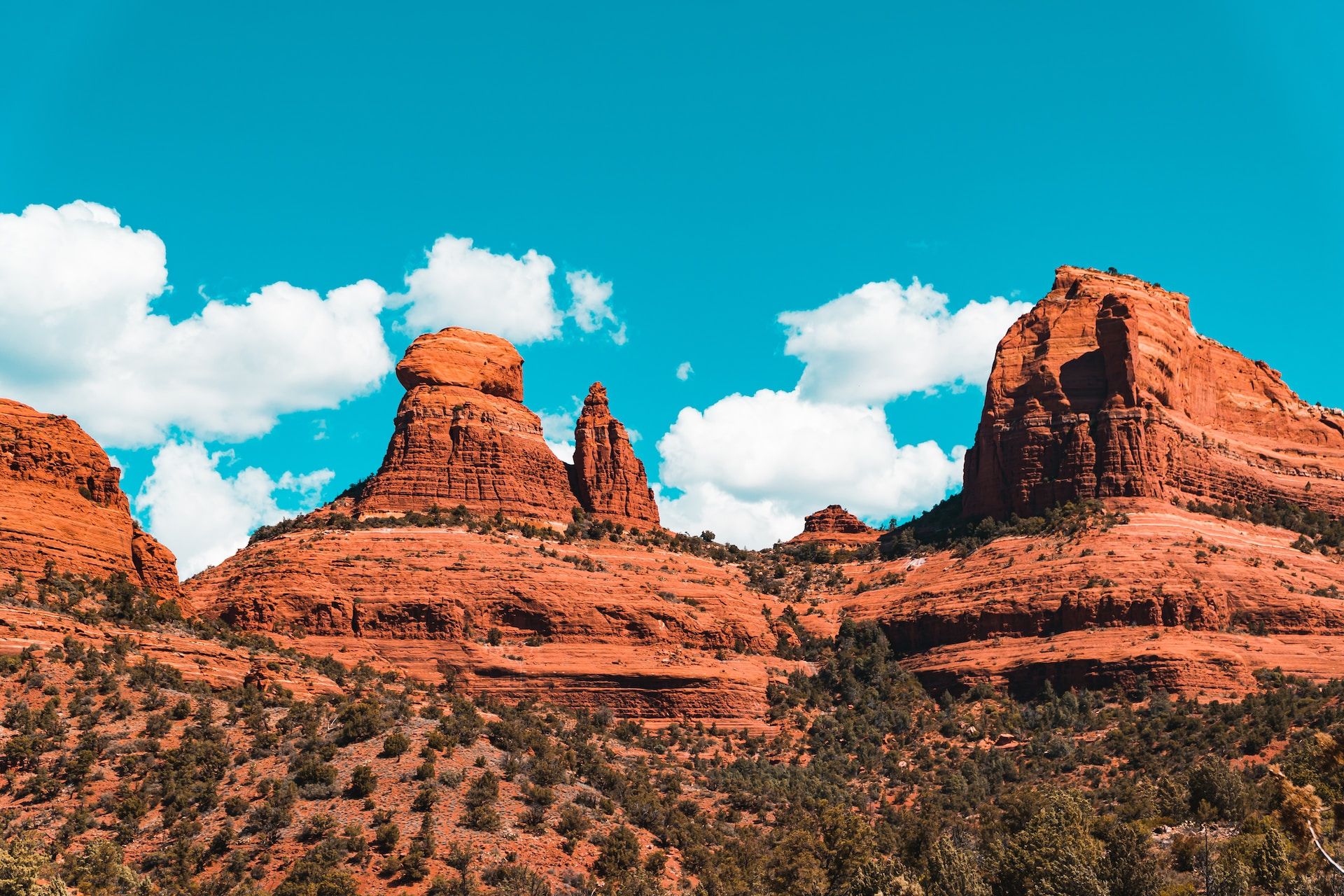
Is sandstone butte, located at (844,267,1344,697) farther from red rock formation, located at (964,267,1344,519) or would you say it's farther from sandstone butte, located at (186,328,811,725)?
sandstone butte, located at (186,328,811,725)

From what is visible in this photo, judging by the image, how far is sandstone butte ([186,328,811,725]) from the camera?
92.9 m

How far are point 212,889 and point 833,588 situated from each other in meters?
75.1

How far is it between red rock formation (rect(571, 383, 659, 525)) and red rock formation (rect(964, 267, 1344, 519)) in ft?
90.0

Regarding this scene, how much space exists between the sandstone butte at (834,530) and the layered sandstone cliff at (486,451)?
27.2m

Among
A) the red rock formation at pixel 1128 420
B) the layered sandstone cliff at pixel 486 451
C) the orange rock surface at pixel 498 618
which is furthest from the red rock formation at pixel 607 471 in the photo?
the red rock formation at pixel 1128 420

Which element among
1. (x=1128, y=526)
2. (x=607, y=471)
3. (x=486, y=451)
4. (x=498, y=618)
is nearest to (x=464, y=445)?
(x=486, y=451)

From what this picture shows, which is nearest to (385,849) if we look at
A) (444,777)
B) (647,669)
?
(444,777)

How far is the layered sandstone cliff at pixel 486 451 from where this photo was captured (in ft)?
363

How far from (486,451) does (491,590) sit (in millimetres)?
18272

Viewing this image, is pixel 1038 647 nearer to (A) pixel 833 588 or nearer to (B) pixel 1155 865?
(A) pixel 833 588

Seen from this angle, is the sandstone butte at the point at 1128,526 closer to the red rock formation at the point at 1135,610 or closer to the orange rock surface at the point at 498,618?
the red rock formation at the point at 1135,610

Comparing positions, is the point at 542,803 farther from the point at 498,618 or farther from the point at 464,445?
the point at 464,445

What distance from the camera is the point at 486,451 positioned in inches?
4444

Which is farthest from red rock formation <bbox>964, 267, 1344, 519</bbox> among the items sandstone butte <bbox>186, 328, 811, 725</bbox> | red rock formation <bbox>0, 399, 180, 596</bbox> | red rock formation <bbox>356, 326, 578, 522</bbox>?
red rock formation <bbox>0, 399, 180, 596</bbox>
